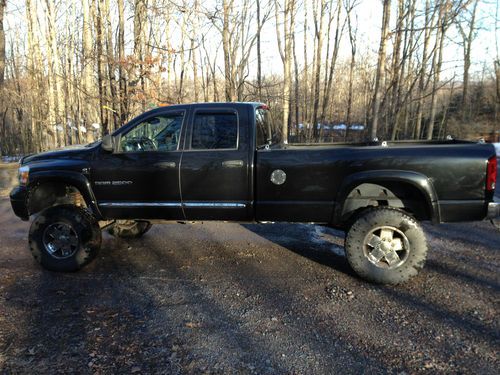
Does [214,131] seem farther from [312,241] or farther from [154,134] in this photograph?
[312,241]

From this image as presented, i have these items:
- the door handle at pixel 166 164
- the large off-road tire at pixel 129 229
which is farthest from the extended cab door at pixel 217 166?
the large off-road tire at pixel 129 229

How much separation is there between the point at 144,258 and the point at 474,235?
17.2 ft

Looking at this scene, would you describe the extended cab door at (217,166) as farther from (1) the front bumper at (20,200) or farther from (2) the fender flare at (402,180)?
(1) the front bumper at (20,200)

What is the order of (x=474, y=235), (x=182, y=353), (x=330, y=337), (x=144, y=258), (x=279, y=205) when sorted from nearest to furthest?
(x=182, y=353) → (x=330, y=337) → (x=279, y=205) → (x=144, y=258) → (x=474, y=235)

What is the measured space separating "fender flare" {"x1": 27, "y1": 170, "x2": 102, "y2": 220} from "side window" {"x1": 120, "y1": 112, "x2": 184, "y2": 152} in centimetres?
66

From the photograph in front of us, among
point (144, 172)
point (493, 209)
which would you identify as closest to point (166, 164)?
point (144, 172)

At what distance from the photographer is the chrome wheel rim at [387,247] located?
3984 millimetres

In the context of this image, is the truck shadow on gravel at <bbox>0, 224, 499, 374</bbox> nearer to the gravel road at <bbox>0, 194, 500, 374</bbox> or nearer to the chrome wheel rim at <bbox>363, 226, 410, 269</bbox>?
the gravel road at <bbox>0, 194, 500, 374</bbox>

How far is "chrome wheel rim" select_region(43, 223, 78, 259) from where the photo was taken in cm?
456

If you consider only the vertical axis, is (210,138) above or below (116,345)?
above

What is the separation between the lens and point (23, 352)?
2.76 meters

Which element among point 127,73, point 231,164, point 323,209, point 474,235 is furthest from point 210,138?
point 127,73

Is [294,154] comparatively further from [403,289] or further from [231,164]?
[403,289]

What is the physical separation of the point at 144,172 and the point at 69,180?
1.01 meters
